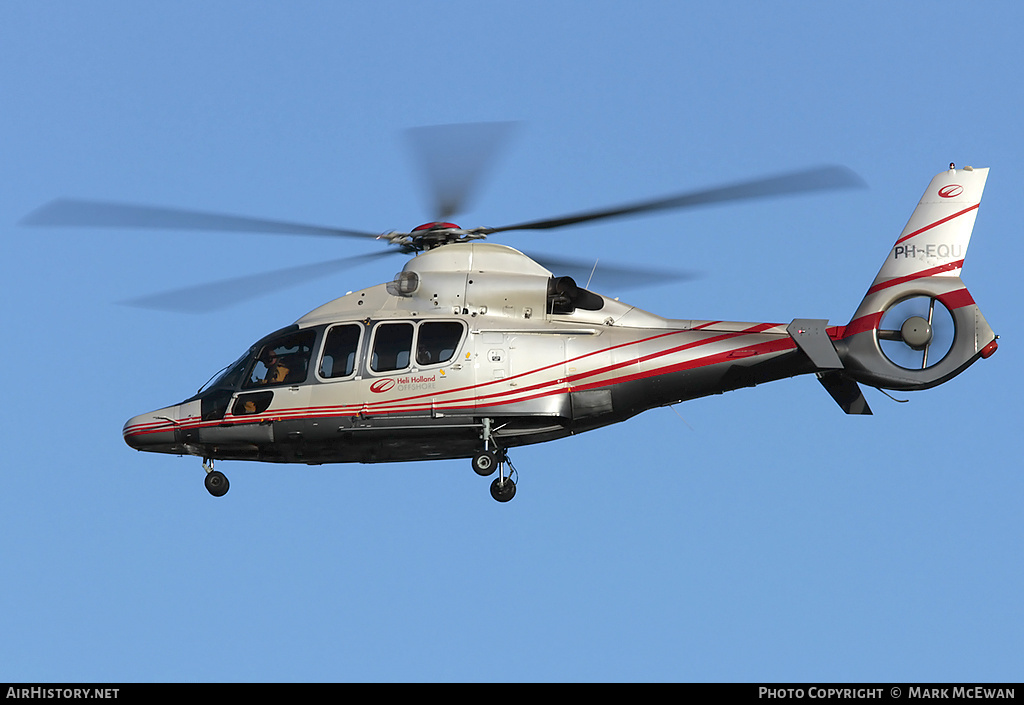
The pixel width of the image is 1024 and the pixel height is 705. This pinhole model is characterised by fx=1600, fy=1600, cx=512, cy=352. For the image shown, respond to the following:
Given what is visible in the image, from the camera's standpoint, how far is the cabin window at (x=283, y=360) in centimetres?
2752

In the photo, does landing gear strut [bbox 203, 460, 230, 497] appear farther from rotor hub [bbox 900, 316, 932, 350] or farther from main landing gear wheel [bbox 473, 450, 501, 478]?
rotor hub [bbox 900, 316, 932, 350]

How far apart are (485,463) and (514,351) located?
6.27ft

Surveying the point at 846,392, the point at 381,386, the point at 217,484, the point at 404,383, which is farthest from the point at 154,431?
the point at 846,392

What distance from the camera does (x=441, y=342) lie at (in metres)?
26.7

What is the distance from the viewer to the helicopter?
25.7 meters

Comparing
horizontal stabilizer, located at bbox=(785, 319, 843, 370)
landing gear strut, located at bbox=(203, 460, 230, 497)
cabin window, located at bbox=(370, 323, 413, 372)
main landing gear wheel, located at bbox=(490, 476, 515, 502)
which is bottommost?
main landing gear wheel, located at bbox=(490, 476, 515, 502)

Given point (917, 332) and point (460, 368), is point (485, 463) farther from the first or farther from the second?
point (917, 332)

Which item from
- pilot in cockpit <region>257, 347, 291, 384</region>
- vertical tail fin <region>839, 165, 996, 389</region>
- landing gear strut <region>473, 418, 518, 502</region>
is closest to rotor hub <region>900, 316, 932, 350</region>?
vertical tail fin <region>839, 165, 996, 389</region>

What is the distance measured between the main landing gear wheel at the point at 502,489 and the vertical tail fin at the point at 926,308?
5.82 meters

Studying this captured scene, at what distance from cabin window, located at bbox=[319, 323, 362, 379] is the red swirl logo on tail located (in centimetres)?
53

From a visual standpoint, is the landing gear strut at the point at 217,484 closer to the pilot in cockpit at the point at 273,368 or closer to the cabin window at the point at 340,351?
the pilot in cockpit at the point at 273,368

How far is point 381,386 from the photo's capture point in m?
26.7

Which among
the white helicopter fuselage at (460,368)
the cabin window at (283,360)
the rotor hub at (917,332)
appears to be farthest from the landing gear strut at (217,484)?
the rotor hub at (917,332)
